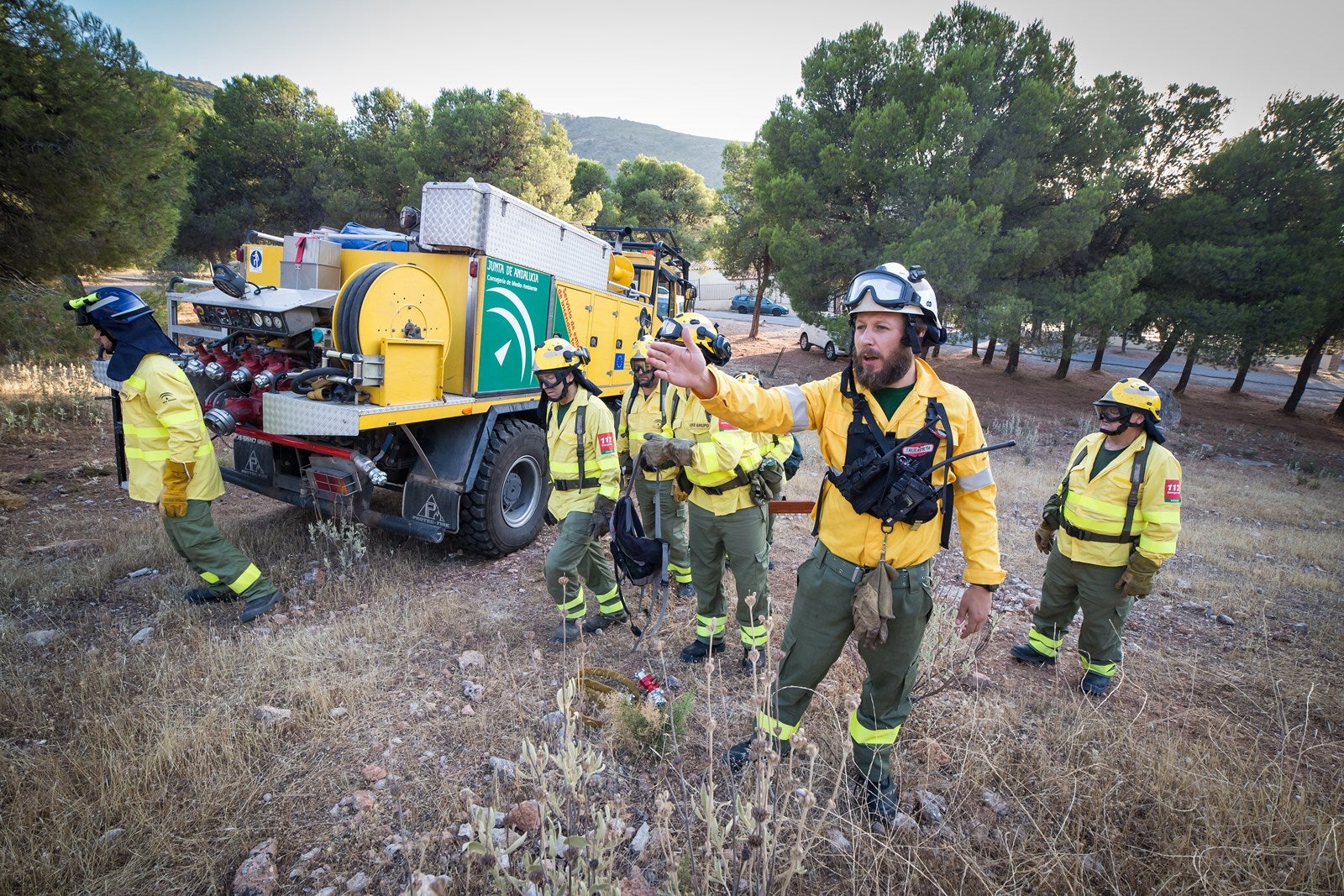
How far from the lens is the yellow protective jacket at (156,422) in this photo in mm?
3576

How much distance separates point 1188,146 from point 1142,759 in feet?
63.8

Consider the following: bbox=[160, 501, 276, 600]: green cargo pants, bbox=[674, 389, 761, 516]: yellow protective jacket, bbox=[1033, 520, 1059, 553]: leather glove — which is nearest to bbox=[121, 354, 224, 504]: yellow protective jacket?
bbox=[160, 501, 276, 600]: green cargo pants

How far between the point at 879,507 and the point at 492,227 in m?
3.64

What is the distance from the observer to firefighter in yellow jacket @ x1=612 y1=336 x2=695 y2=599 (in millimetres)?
3828

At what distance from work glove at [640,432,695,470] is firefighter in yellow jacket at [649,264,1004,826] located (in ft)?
3.61

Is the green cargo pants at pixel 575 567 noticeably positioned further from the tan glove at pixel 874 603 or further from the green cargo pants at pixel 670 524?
the tan glove at pixel 874 603

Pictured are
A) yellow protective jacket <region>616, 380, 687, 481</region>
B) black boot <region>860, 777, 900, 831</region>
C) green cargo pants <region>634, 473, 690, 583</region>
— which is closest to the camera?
black boot <region>860, 777, 900, 831</region>

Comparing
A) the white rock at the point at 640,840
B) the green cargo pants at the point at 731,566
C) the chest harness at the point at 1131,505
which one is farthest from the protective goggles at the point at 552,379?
the chest harness at the point at 1131,505

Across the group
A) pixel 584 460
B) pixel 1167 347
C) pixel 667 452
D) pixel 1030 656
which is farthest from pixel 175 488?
pixel 1167 347

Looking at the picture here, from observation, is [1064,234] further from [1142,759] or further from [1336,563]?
[1142,759]

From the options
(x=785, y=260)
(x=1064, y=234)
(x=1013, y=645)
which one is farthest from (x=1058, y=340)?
(x=1013, y=645)

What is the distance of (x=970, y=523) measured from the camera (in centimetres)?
229

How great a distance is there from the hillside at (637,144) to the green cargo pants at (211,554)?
141 m

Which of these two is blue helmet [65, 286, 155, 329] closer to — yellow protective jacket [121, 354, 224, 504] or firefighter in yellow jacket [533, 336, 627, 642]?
yellow protective jacket [121, 354, 224, 504]
